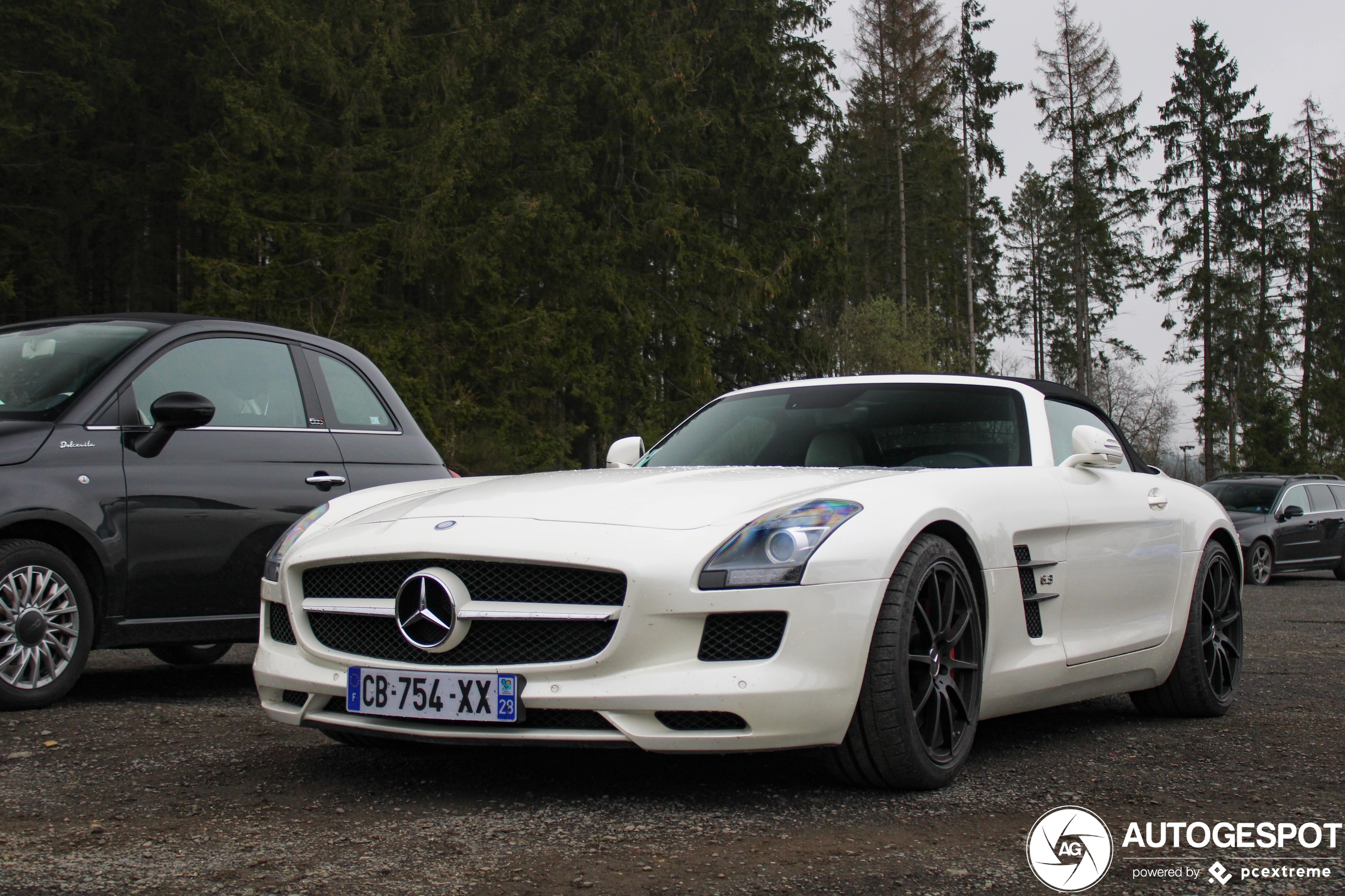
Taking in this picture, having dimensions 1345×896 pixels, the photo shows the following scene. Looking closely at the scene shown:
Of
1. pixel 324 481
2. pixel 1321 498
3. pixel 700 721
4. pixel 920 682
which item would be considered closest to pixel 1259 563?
pixel 1321 498

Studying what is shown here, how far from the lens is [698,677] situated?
3564 mm

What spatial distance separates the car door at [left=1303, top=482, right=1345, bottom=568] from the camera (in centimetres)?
2036

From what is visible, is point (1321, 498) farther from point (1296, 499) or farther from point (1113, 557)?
point (1113, 557)

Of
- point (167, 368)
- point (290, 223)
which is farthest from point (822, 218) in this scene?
point (167, 368)

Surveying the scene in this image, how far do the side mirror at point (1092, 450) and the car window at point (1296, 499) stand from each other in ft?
53.4

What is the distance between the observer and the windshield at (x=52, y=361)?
576 cm

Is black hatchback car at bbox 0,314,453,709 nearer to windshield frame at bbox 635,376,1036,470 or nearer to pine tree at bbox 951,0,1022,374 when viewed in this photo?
windshield frame at bbox 635,376,1036,470

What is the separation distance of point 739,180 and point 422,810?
37.7m

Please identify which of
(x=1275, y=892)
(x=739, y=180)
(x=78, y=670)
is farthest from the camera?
(x=739, y=180)

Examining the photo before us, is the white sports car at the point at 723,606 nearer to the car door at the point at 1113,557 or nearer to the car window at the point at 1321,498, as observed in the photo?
the car door at the point at 1113,557

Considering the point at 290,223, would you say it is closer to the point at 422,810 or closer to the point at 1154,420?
the point at 422,810

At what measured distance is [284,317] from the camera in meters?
27.9

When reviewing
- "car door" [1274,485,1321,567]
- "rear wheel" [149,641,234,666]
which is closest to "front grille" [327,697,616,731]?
"rear wheel" [149,641,234,666]

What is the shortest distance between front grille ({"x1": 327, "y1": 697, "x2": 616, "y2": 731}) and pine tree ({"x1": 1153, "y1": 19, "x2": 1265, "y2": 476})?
49917mm
